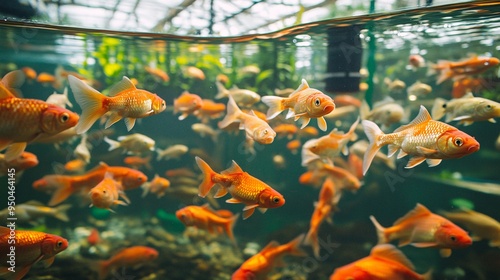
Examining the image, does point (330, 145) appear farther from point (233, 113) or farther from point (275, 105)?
point (275, 105)

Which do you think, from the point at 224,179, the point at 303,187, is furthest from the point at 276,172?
the point at 224,179

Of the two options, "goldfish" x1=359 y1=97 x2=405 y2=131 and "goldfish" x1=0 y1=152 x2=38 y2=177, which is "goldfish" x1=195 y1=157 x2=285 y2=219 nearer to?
"goldfish" x1=0 y1=152 x2=38 y2=177

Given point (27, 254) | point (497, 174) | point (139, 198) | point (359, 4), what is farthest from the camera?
point (139, 198)

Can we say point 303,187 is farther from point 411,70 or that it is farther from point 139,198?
point 411,70

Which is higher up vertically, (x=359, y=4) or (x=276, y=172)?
(x=359, y=4)

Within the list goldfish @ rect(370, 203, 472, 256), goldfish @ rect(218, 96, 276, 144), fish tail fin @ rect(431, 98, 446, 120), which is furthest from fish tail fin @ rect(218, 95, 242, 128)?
fish tail fin @ rect(431, 98, 446, 120)

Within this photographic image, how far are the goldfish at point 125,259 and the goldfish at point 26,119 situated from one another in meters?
3.85

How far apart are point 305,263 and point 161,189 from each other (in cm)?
400

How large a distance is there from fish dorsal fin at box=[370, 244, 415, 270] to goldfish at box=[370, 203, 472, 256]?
355 mm

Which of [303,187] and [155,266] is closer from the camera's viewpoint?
[155,266]

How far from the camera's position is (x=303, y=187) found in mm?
10688

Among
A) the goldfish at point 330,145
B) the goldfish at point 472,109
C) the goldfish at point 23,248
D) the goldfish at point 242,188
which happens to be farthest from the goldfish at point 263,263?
the goldfish at point 472,109

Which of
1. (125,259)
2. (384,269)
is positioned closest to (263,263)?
(384,269)

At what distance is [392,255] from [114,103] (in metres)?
3.73
